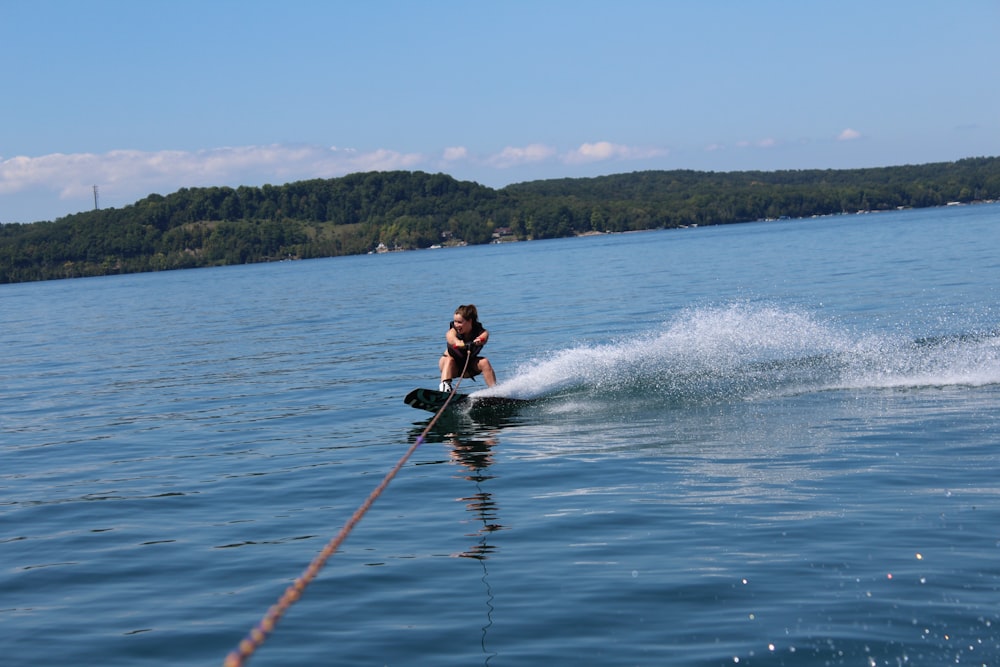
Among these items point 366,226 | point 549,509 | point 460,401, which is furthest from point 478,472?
point 366,226

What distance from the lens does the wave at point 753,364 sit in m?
13.7

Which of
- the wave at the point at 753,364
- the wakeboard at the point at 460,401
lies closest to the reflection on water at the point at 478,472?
the wakeboard at the point at 460,401

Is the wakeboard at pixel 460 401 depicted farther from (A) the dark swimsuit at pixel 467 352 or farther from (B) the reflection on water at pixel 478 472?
(A) the dark swimsuit at pixel 467 352

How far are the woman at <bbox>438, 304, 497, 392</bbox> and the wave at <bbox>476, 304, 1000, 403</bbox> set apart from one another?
0.46 metres

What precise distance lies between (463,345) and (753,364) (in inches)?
183

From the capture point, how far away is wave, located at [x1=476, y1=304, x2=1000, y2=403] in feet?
45.0

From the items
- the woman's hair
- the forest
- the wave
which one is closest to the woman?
the woman's hair

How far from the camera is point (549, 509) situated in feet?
27.8

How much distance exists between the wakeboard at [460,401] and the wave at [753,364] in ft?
1.17

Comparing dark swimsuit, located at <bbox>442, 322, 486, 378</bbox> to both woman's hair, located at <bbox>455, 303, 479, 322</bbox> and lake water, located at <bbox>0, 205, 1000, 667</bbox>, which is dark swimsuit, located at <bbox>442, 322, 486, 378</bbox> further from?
lake water, located at <bbox>0, 205, 1000, 667</bbox>

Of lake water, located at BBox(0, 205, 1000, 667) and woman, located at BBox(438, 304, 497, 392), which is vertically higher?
woman, located at BBox(438, 304, 497, 392)

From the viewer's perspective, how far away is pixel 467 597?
253 inches

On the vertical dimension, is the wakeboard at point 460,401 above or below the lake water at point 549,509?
above

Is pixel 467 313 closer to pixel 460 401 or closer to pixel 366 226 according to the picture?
pixel 460 401
